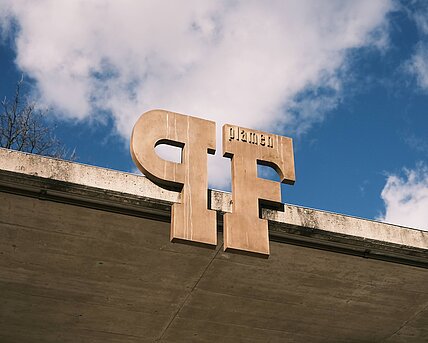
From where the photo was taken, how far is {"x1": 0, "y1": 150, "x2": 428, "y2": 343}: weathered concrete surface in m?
7.48

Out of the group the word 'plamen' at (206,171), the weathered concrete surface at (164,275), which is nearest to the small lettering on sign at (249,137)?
the word 'plamen' at (206,171)

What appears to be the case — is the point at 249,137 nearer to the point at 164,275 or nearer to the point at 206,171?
the point at 206,171

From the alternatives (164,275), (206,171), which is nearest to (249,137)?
(206,171)

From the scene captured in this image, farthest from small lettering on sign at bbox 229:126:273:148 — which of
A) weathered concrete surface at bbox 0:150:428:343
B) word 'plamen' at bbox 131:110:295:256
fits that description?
weathered concrete surface at bbox 0:150:428:343

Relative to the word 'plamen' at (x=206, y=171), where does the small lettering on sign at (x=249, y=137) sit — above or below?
above

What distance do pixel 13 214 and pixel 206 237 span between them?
2196 millimetres

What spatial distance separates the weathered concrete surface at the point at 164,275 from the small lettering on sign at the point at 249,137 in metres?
0.80

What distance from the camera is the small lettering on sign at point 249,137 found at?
8281 millimetres

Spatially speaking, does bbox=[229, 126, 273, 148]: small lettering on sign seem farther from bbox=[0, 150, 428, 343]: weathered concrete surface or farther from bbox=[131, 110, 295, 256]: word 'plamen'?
bbox=[0, 150, 428, 343]: weathered concrete surface

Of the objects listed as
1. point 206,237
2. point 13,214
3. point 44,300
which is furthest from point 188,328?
point 13,214

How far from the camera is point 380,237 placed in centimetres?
828

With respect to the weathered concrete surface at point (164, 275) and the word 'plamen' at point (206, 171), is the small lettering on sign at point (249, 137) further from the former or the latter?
the weathered concrete surface at point (164, 275)

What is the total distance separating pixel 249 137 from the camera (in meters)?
8.37

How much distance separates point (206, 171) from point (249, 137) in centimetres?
83
